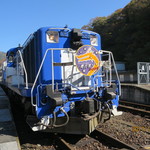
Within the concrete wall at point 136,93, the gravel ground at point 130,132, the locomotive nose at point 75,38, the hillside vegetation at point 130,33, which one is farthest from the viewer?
the hillside vegetation at point 130,33

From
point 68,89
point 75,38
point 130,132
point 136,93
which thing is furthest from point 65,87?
point 136,93

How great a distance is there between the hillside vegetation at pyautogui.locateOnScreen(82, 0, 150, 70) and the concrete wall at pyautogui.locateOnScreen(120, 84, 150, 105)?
12.7m

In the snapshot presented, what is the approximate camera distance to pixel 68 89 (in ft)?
14.5

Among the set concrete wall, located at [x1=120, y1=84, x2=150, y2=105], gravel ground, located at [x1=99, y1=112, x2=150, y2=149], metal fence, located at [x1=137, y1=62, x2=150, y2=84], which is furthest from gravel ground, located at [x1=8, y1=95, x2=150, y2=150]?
metal fence, located at [x1=137, y1=62, x2=150, y2=84]

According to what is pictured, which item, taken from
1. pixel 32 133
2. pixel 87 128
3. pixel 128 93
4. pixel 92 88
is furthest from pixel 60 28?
pixel 128 93

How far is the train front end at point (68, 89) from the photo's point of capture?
422cm

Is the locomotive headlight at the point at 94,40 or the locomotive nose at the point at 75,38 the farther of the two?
the locomotive headlight at the point at 94,40

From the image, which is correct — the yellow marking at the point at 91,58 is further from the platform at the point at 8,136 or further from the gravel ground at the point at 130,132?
the platform at the point at 8,136

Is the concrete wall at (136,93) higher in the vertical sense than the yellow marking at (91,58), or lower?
lower

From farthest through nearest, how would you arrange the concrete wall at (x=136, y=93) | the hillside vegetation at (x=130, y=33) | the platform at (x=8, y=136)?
1. the hillside vegetation at (x=130, y=33)
2. the concrete wall at (x=136, y=93)
3. the platform at (x=8, y=136)

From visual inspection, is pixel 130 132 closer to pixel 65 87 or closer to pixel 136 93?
pixel 65 87

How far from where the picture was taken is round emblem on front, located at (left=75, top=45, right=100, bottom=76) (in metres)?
4.41

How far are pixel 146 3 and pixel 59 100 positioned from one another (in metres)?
29.9

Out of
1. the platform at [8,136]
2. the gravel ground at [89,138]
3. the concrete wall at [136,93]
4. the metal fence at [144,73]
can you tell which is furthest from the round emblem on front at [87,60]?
the metal fence at [144,73]
